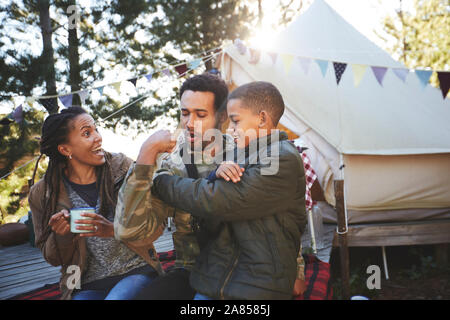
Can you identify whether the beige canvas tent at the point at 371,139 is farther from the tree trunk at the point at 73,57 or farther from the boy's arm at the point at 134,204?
the tree trunk at the point at 73,57

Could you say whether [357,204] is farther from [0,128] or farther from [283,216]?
[0,128]

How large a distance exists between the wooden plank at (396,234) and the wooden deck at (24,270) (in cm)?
246

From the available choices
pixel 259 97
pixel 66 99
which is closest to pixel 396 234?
pixel 259 97

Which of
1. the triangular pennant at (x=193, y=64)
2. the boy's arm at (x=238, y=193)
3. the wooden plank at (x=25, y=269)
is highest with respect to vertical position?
the triangular pennant at (x=193, y=64)

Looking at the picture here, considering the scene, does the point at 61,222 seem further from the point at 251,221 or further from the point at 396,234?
the point at 396,234

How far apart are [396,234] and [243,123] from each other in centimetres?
364

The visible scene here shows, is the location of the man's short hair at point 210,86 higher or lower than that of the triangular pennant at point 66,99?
lower

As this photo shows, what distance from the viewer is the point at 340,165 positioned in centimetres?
445

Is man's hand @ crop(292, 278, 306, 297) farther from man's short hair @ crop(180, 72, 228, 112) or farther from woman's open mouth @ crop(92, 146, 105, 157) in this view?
woman's open mouth @ crop(92, 146, 105, 157)

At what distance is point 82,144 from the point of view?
2.11m

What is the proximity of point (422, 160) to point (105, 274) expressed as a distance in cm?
445

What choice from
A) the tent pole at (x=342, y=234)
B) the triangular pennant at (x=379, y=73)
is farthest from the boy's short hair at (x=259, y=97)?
the triangular pennant at (x=379, y=73)

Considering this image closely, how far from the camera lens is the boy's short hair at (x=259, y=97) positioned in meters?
1.76

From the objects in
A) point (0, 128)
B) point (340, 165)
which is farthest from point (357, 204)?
point (0, 128)
